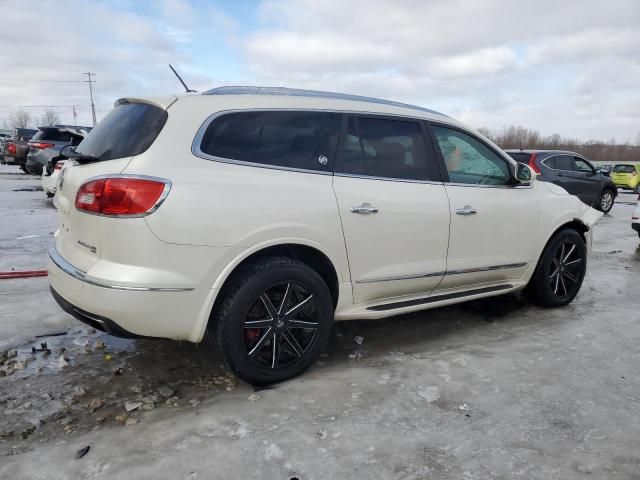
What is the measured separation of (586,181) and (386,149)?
39.3 ft

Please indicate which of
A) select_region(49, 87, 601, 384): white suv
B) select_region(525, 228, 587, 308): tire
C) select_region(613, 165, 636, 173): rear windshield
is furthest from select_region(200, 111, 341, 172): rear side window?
select_region(613, 165, 636, 173): rear windshield

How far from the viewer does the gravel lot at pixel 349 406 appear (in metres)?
2.42

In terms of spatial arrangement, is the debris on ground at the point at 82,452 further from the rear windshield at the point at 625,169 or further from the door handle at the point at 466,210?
the rear windshield at the point at 625,169

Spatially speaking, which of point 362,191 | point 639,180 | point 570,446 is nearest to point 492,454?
point 570,446

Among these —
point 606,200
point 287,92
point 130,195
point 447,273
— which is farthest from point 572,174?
point 130,195

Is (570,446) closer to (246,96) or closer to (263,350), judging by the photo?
(263,350)

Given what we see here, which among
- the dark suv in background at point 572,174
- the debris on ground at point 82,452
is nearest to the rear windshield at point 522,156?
the dark suv in background at point 572,174

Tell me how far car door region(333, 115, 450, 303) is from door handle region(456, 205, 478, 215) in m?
0.14

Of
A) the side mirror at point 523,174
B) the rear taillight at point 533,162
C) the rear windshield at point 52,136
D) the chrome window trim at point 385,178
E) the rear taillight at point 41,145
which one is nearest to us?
the chrome window trim at point 385,178

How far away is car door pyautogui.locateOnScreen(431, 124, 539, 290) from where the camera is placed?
3982mm

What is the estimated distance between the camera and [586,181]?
45.0 feet

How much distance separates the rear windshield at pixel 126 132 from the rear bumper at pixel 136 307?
0.72m

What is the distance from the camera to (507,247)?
171 inches

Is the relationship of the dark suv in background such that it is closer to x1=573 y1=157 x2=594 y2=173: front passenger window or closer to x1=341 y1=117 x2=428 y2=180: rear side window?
x1=573 y1=157 x2=594 y2=173: front passenger window
